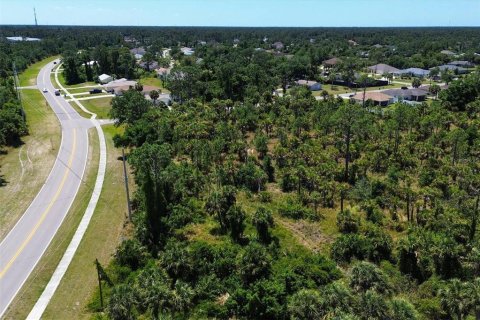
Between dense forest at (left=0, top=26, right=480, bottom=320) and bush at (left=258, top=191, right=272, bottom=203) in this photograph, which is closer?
dense forest at (left=0, top=26, right=480, bottom=320)

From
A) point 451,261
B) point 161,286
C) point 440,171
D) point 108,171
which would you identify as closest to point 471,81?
point 440,171

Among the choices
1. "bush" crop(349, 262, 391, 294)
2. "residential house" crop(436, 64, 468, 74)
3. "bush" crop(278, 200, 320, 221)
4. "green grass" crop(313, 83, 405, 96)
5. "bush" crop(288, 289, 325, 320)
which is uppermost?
"residential house" crop(436, 64, 468, 74)

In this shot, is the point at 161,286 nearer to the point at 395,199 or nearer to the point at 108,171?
the point at 395,199

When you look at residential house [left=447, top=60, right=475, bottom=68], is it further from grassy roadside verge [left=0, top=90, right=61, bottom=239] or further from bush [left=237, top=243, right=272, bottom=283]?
bush [left=237, top=243, right=272, bottom=283]

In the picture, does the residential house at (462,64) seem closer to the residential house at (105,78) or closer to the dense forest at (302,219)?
the dense forest at (302,219)

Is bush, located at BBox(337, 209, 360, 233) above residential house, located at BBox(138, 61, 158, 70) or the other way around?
the other way around

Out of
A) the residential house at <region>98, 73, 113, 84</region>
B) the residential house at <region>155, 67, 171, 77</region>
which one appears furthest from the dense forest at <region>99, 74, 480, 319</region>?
the residential house at <region>155, 67, 171, 77</region>

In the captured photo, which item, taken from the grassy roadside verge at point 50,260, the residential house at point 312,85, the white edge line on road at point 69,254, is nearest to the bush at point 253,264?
the white edge line on road at point 69,254
